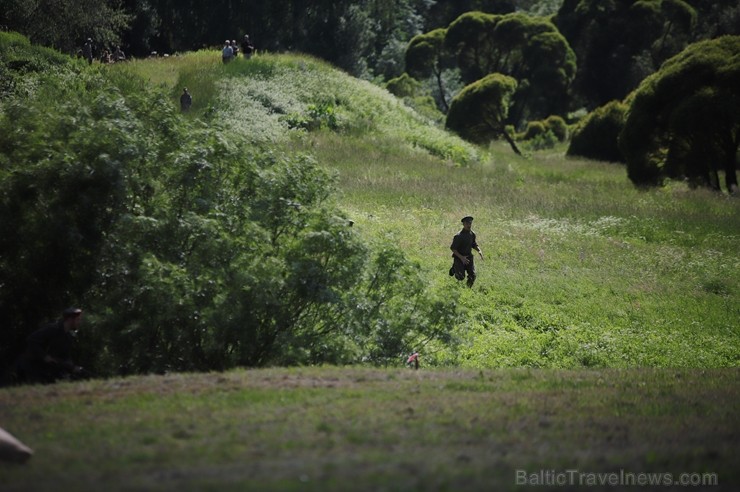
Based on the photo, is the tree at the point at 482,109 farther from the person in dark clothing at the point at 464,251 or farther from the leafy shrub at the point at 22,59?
the person in dark clothing at the point at 464,251

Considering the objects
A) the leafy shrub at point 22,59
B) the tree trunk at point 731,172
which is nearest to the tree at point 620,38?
the tree trunk at point 731,172

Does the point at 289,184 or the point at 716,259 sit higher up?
the point at 289,184

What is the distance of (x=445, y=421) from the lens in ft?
34.5

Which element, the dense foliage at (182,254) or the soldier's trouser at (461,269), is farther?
the soldier's trouser at (461,269)

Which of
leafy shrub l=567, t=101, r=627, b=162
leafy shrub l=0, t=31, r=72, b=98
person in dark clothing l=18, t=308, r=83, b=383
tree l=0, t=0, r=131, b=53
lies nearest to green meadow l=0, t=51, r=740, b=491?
person in dark clothing l=18, t=308, r=83, b=383

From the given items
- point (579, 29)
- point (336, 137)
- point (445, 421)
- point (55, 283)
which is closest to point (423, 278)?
point (55, 283)

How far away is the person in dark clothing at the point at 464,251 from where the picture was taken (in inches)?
830

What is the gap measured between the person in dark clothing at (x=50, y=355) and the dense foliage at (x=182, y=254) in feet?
3.35

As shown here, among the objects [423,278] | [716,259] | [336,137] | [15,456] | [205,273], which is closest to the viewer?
[15,456]

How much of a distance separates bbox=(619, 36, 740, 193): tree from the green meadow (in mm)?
2404

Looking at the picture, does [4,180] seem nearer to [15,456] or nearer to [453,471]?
[15,456]

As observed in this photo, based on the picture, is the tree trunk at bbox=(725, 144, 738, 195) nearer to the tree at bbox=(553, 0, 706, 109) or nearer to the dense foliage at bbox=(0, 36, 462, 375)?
the dense foliage at bbox=(0, 36, 462, 375)

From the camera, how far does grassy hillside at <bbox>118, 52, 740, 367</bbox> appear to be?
2003 cm

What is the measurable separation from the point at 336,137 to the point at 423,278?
88.2ft
